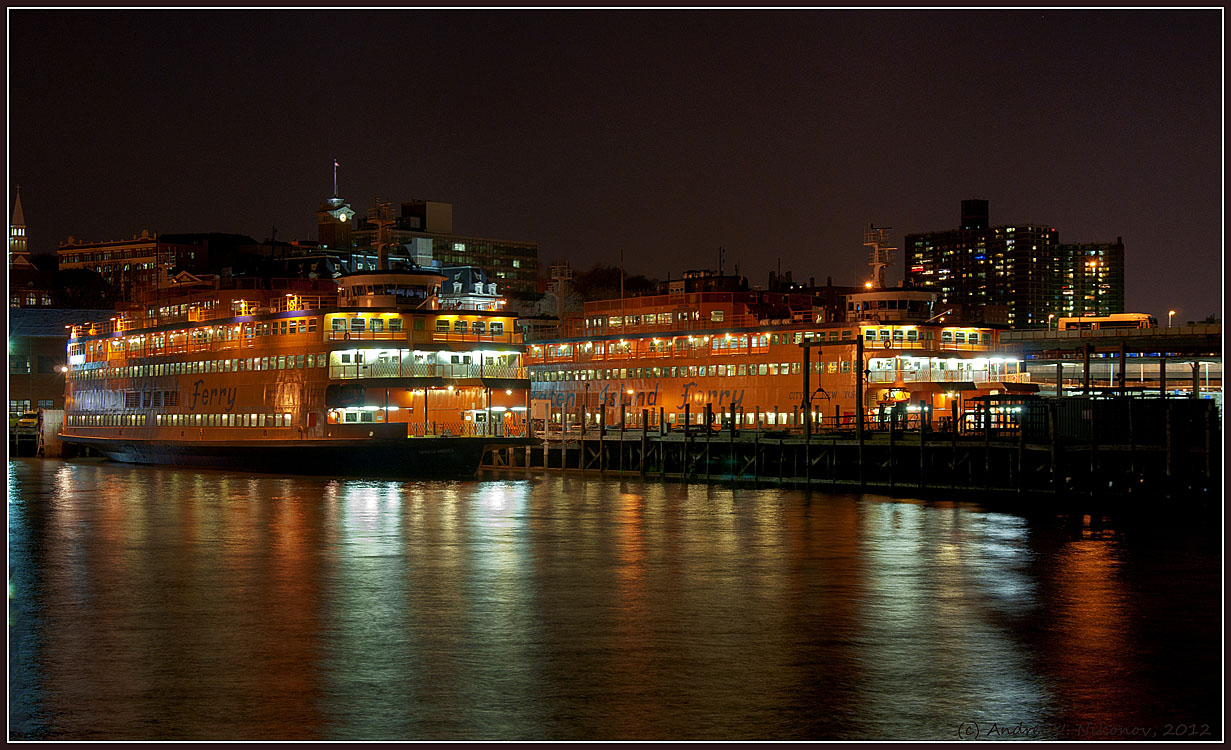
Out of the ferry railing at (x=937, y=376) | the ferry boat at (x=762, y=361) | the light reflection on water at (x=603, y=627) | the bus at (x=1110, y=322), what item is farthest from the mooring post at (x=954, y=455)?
the bus at (x=1110, y=322)

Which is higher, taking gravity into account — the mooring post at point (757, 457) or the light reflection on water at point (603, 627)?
the mooring post at point (757, 457)

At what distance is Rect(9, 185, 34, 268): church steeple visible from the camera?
162 metres

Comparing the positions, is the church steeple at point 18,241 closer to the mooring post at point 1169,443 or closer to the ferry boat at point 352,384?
the ferry boat at point 352,384

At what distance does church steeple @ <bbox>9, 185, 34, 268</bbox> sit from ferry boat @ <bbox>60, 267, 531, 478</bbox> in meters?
91.6

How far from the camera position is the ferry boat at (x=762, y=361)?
80.9 metres

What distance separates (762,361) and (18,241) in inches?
5054

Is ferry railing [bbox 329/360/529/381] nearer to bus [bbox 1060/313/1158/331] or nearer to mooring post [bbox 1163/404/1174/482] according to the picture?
mooring post [bbox 1163/404/1174/482]

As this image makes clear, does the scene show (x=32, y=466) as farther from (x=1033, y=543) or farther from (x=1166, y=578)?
(x=1166, y=578)

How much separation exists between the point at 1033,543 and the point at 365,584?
58.9 ft

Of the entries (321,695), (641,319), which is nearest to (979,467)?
(321,695)

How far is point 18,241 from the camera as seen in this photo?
582ft

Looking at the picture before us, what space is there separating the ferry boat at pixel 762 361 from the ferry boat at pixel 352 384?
652cm

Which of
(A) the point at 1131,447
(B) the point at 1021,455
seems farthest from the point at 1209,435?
(B) the point at 1021,455

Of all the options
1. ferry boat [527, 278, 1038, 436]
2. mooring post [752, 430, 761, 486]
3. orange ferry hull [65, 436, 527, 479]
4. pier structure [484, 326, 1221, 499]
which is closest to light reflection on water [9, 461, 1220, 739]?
pier structure [484, 326, 1221, 499]
